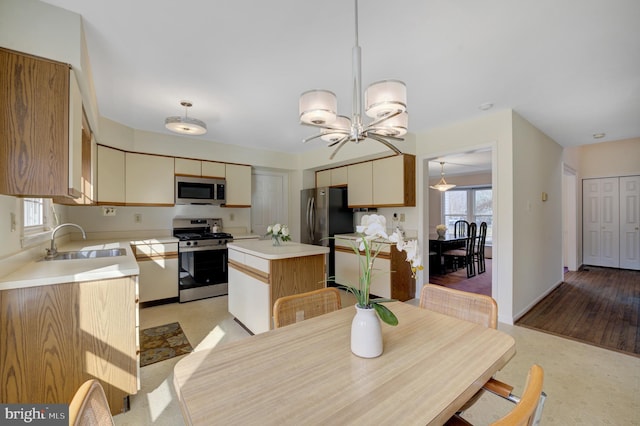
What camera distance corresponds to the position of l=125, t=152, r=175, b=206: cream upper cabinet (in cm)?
375

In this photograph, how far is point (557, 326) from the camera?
3066 mm

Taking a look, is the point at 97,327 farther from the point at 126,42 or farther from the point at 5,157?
the point at 126,42

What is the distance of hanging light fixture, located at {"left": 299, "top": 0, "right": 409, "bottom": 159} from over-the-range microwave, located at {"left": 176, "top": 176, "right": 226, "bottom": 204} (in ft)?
9.44

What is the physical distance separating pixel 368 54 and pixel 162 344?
10.0ft

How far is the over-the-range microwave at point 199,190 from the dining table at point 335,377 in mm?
3451

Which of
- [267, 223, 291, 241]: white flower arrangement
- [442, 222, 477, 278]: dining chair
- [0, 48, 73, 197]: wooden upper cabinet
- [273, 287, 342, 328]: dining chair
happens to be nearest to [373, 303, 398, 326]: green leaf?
[273, 287, 342, 328]: dining chair

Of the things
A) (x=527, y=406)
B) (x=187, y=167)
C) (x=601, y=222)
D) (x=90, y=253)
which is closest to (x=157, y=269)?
(x=90, y=253)

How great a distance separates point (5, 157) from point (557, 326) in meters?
4.72

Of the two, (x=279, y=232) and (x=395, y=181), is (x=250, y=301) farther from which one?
(x=395, y=181)

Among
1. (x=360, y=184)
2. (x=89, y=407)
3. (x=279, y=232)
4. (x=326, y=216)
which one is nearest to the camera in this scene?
(x=89, y=407)

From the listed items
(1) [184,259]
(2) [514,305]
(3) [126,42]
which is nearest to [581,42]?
(2) [514,305]

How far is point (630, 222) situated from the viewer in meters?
5.55

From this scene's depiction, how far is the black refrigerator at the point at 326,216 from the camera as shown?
4727 millimetres

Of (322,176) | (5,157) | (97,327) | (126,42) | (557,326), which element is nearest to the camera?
(5,157)
